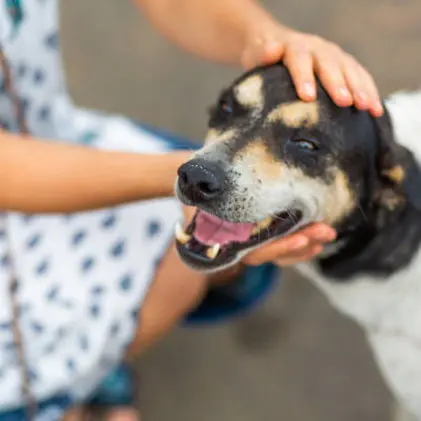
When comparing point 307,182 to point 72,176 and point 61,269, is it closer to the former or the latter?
point 72,176

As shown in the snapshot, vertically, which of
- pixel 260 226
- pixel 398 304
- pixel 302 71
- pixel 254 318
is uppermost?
pixel 302 71

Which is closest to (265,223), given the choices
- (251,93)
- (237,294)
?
(251,93)

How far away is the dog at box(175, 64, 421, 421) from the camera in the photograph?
121cm

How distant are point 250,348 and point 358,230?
82 centimetres

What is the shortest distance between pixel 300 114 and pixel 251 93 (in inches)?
4.2

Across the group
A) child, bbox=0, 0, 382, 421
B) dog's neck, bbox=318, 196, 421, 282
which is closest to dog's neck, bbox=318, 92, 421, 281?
dog's neck, bbox=318, 196, 421, 282

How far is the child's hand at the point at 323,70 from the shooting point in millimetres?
1226

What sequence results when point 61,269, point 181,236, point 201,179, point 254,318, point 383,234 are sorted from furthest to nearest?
point 254,318 < point 61,269 < point 383,234 < point 181,236 < point 201,179

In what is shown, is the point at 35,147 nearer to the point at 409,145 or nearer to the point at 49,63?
the point at 49,63

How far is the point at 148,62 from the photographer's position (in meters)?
2.62

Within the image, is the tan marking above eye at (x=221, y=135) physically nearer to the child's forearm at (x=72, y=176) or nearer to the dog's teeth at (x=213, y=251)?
the child's forearm at (x=72, y=176)

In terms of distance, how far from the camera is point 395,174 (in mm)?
1302

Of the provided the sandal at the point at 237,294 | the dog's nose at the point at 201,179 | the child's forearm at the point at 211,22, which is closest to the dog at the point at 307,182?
the dog's nose at the point at 201,179

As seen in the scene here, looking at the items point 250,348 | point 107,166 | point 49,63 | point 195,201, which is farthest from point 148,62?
point 195,201
